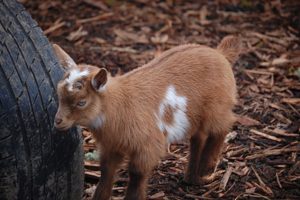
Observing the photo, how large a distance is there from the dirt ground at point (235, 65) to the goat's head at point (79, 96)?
114cm

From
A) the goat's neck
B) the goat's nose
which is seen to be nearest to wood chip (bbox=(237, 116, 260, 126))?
the goat's neck

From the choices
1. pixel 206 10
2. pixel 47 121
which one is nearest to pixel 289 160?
pixel 47 121

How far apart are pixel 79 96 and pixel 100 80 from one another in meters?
0.17

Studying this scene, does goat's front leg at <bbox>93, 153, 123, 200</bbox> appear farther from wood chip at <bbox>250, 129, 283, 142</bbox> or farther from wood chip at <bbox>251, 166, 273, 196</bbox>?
wood chip at <bbox>250, 129, 283, 142</bbox>

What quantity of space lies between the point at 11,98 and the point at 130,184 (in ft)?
4.14

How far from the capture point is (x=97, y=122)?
4.06 m

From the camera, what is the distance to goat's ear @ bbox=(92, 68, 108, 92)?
3789 millimetres

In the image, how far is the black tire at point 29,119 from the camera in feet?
11.6

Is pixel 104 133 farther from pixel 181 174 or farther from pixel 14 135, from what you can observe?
pixel 181 174

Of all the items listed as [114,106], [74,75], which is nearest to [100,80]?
[74,75]

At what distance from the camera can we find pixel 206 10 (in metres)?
8.91

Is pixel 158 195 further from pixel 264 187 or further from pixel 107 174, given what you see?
pixel 264 187

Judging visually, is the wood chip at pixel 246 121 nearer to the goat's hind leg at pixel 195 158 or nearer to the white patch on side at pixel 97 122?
the goat's hind leg at pixel 195 158

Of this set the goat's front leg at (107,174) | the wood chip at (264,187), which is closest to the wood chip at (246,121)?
the wood chip at (264,187)
